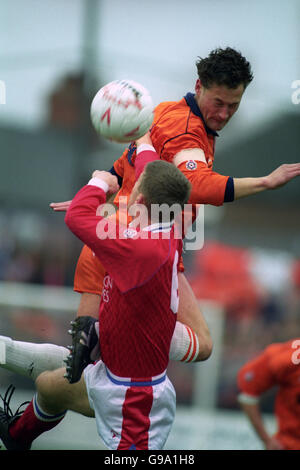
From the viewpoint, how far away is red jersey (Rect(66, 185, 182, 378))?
357cm

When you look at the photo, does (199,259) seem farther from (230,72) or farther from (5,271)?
(230,72)

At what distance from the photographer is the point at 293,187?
1492 centimetres

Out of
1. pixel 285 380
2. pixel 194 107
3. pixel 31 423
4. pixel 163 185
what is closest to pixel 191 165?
pixel 163 185

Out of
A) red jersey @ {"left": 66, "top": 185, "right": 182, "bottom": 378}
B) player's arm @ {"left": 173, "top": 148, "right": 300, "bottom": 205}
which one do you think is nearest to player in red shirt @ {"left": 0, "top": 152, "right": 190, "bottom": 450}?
red jersey @ {"left": 66, "top": 185, "right": 182, "bottom": 378}

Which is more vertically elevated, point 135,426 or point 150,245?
point 150,245

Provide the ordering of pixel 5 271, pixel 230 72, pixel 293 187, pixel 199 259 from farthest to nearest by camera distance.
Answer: pixel 293 187, pixel 199 259, pixel 5 271, pixel 230 72

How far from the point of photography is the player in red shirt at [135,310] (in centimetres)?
357

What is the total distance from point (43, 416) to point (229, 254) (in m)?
8.54

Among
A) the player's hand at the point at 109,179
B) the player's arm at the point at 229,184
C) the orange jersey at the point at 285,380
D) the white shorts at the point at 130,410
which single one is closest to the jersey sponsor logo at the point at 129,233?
the player's hand at the point at 109,179

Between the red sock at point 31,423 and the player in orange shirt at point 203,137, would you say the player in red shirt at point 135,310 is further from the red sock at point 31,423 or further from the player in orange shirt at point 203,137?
the red sock at point 31,423

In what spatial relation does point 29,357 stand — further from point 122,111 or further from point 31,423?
point 122,111

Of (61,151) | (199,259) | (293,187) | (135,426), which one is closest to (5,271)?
(61,151)

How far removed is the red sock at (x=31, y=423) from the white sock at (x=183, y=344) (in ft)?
3.28

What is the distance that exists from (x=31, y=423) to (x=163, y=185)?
2.10 m
